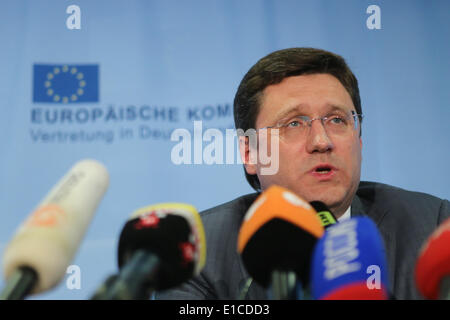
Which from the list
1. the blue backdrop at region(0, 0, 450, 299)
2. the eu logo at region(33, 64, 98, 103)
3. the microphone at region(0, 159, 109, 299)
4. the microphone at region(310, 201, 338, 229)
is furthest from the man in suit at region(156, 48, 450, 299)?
the eu logo at region(33, 64, 98, 103)

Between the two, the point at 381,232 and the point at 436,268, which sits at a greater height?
the point at 436,268

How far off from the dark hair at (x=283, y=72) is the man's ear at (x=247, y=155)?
0.13 ft

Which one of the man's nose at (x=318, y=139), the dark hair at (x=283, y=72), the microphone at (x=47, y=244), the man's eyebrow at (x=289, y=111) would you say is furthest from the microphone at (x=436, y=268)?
the dark hair at (x=283, y=72)

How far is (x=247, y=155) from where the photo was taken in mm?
1456

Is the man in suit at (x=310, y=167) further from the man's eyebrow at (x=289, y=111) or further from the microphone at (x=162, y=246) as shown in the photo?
the microphone at (x=162, y=246)

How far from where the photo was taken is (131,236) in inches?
21.9

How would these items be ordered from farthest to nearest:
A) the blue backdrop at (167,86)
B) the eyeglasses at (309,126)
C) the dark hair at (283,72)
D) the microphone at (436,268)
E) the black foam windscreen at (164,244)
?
the blue backdrop at (167,86) < the dark hair at (283,72) < the eyeglasses at (309,126) < the black foam windscreen at (164,244) < the microphone at (436,268)

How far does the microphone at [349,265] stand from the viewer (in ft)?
1.48

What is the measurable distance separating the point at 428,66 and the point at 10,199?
1.77 meters

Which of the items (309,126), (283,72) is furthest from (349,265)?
(283,72)

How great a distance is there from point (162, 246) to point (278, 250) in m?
0.13

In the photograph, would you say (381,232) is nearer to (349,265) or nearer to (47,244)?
(349,265)

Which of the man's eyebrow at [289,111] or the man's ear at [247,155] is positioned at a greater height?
the man's eyebrow at [289,111]
